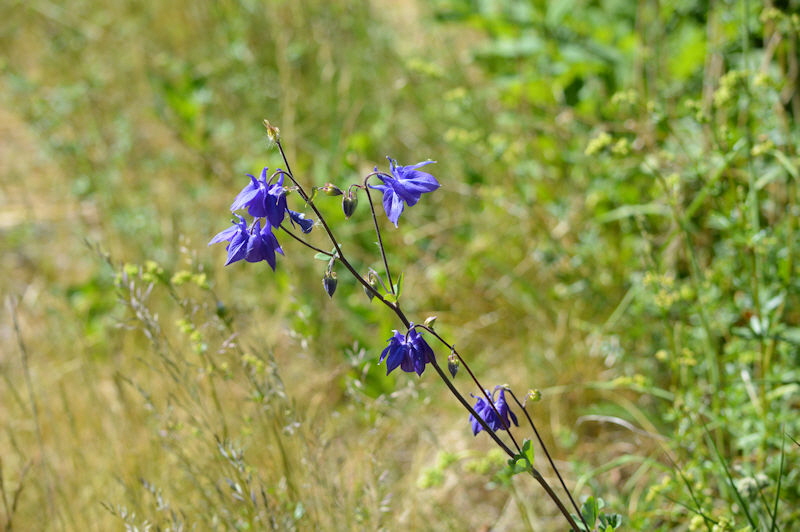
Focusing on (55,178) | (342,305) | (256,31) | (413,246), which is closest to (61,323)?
(342,305)

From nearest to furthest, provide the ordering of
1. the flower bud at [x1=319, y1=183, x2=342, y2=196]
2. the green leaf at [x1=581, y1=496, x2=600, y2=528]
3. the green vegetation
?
1. the flower bud at [x1=319, y1=183, x2=342, y2=196]
2. the green leaf at [x1=581, y1=496, x2=600, y2=528]
3. the green vegetation

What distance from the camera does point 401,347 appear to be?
1.12 metres

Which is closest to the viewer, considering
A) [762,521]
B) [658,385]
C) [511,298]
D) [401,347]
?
[401,347]

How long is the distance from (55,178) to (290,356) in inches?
85.1

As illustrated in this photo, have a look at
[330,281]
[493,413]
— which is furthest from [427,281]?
[330,281]

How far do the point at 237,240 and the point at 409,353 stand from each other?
32cm

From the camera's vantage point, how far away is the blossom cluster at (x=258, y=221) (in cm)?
106

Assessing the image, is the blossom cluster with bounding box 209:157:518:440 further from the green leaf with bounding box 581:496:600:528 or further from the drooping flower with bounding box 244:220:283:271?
the green leaf with bounding box 581:496:600:528

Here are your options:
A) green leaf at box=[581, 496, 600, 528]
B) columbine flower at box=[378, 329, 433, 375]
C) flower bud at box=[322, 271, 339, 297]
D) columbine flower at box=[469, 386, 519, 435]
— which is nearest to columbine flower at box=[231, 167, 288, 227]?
flower bud at box=[322, 271, 339, 297]

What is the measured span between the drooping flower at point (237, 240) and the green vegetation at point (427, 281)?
0.43 metres

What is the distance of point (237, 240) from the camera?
1.12m

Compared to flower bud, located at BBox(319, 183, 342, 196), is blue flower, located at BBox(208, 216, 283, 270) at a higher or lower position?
lower

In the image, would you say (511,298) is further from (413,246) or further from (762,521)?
(762,521)

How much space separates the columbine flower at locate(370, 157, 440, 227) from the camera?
1078 mm
